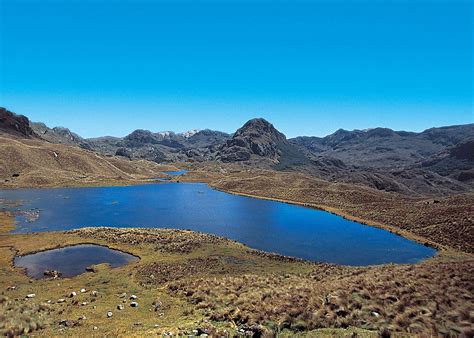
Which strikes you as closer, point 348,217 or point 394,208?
point 348,217

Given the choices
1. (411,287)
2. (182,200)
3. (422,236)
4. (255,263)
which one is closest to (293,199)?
(182,200)

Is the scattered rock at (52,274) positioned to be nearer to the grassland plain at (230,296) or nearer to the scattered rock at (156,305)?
the grassland plain at (230,296)

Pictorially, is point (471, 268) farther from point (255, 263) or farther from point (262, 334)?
point (255, 263)

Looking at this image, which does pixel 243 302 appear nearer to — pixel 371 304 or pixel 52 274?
pixel 371 304

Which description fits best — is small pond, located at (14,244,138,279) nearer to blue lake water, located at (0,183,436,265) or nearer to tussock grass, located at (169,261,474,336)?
blue lake water, located at (0,183,436,265)

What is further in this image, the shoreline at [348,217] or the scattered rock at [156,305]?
the shoreline at [348,217]

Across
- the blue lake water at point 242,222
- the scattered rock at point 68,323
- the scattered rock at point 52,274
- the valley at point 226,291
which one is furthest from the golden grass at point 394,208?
the scattered rock at point 52,274

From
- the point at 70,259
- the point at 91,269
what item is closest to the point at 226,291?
the point at 91,269
